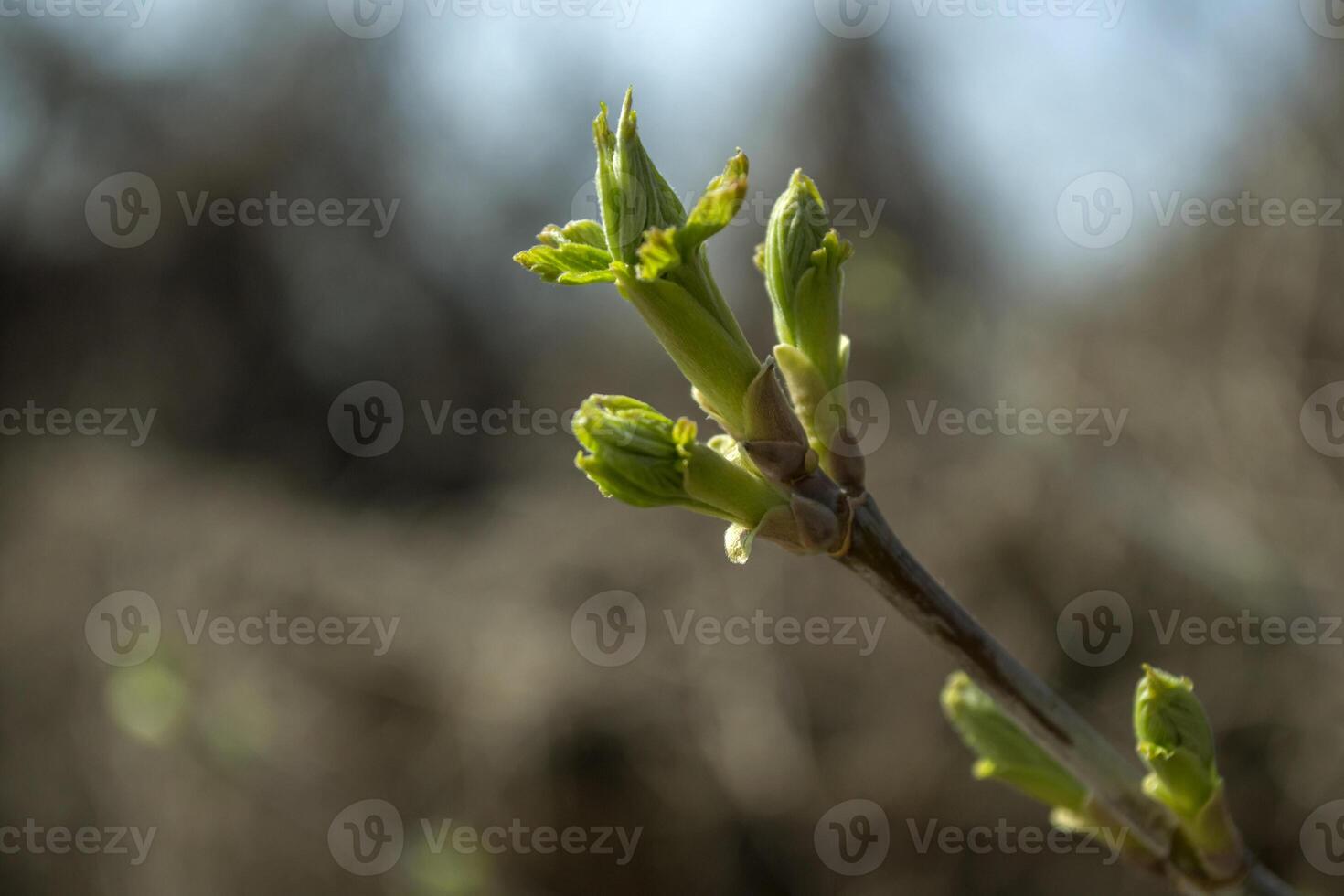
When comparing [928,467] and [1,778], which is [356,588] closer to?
[1,778]

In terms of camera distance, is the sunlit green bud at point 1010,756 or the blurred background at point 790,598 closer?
the sunlit green bud at point 1010,756

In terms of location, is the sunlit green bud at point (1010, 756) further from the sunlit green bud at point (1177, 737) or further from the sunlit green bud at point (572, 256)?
the sunlit green bud at point (572, 256)

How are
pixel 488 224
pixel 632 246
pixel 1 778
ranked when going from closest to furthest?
pixel 632 246, pixel 1 778, pixel 488 224

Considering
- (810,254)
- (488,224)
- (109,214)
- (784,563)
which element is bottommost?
(784,563)

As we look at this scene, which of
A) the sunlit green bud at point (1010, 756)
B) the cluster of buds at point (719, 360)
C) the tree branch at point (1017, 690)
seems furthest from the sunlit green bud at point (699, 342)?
the sunlit green bud at point (1010, 756)

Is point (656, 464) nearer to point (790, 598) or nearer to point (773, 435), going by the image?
point (773, 435)

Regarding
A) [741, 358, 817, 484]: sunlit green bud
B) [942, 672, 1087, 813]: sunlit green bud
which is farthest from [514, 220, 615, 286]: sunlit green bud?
[942, 672, 1087, 813]: sunlit green bud

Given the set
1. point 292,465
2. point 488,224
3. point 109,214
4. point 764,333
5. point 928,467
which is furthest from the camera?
point 109,214

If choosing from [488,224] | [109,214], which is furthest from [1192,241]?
[109,214]
